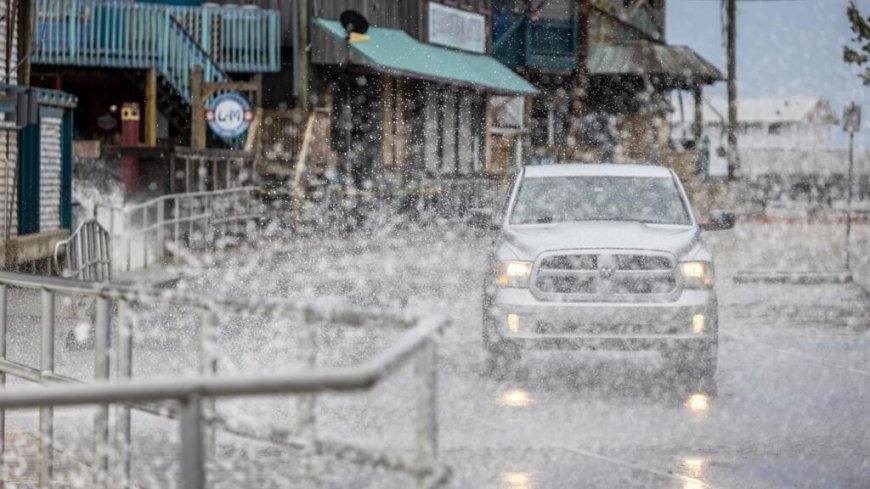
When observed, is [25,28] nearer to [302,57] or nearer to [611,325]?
[302,57]

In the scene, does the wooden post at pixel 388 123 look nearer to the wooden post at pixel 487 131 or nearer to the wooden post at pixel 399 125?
the wooden post at pixel 399 125

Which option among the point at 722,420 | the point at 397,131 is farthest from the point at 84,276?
the point at 397,131

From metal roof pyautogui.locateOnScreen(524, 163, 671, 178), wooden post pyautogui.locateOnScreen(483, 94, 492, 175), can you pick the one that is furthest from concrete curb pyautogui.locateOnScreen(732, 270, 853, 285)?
wooden post pyautogui.locateOnScreen(483, 94, 492, 175)

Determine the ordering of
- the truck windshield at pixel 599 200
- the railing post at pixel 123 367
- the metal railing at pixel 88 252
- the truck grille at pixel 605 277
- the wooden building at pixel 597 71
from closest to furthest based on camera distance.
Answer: the railing post at pixel 123 367 → the truck grille at pixel 605 277 → the truck windshield at pixel 599 200 → the metal railing at pixel 88 252 → the wooden building at pixel 597 71

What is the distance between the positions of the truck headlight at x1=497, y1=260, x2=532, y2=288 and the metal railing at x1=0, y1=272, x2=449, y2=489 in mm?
4966

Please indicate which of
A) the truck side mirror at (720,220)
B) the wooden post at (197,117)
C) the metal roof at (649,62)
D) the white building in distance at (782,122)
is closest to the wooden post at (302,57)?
the wooden post at (197,117)

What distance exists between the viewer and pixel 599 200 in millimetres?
13469

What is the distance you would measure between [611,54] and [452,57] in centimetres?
1002

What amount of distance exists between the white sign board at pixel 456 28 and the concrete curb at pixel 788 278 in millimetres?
19943

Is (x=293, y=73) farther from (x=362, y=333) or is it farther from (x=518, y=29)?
(x=362, y=333)

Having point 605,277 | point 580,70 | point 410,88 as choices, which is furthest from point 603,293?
point 580,70

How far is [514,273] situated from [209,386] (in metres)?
8.83

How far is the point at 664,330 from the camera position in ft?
38.7

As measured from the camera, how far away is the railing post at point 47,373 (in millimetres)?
6977
